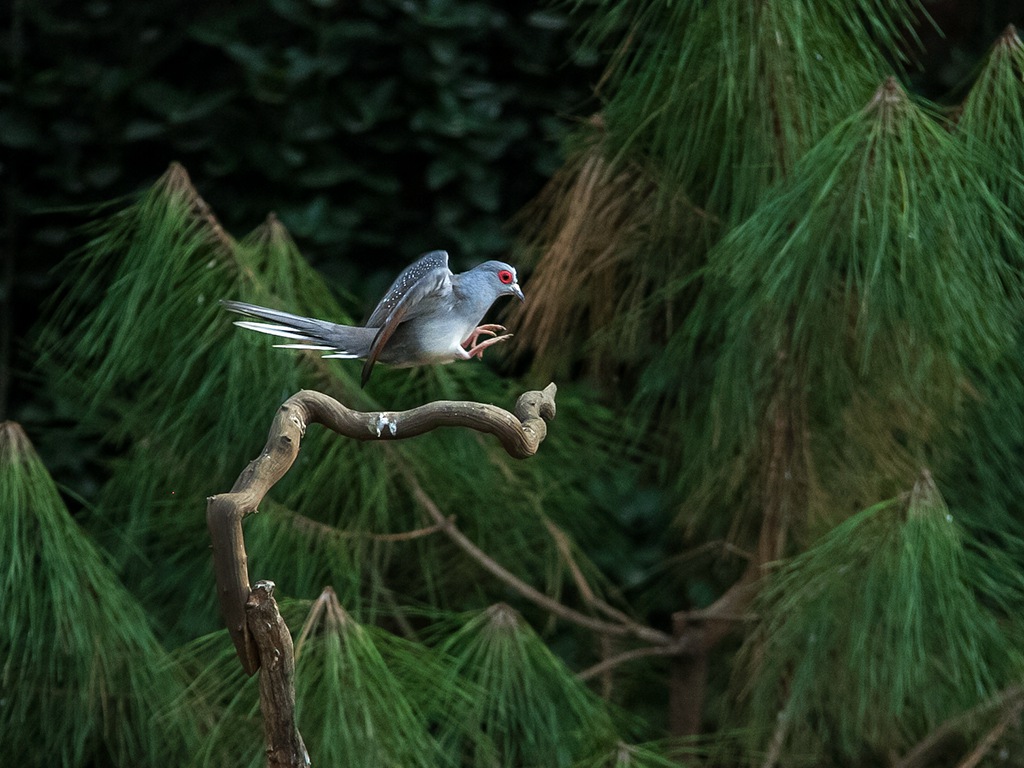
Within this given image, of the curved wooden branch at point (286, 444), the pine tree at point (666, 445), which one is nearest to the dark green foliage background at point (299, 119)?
the pine tree at point (666, 445)

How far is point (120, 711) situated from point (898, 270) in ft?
2.07

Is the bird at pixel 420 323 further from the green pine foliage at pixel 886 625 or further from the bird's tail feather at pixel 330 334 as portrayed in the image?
the green pine foliage at pixel 886 625

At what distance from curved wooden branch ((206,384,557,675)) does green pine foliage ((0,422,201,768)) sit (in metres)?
0.37

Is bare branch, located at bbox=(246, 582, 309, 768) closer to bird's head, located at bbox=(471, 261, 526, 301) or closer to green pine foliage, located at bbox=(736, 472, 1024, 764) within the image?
bird's head, located at bbox=(471, 261, 526, 301)

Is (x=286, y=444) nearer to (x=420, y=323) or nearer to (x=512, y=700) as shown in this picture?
(x=420, y=323)

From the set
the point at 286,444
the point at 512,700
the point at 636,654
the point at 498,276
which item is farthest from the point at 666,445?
the point at 286,444

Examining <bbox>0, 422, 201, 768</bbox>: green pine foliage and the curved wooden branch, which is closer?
the curved wooden branch

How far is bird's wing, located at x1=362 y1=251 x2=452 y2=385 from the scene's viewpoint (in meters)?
0.61

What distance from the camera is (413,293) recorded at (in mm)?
619

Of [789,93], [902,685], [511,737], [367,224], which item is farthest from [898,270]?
[367,224]

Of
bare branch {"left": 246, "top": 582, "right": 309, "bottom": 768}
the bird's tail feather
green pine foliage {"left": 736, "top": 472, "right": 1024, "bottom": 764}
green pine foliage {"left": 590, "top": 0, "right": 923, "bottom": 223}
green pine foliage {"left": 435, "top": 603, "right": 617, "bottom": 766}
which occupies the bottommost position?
green pine foliage {"left": 435, "top": 603, "right": 617, "bottom": 766}

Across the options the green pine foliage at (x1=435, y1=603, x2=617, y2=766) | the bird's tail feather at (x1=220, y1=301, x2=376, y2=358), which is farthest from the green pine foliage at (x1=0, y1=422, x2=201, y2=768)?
the bird's tail feather at (x1=220, y1=301, x2=376, y2=358)

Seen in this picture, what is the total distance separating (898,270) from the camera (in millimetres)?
857

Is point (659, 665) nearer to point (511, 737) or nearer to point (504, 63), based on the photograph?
point (511, 737)
